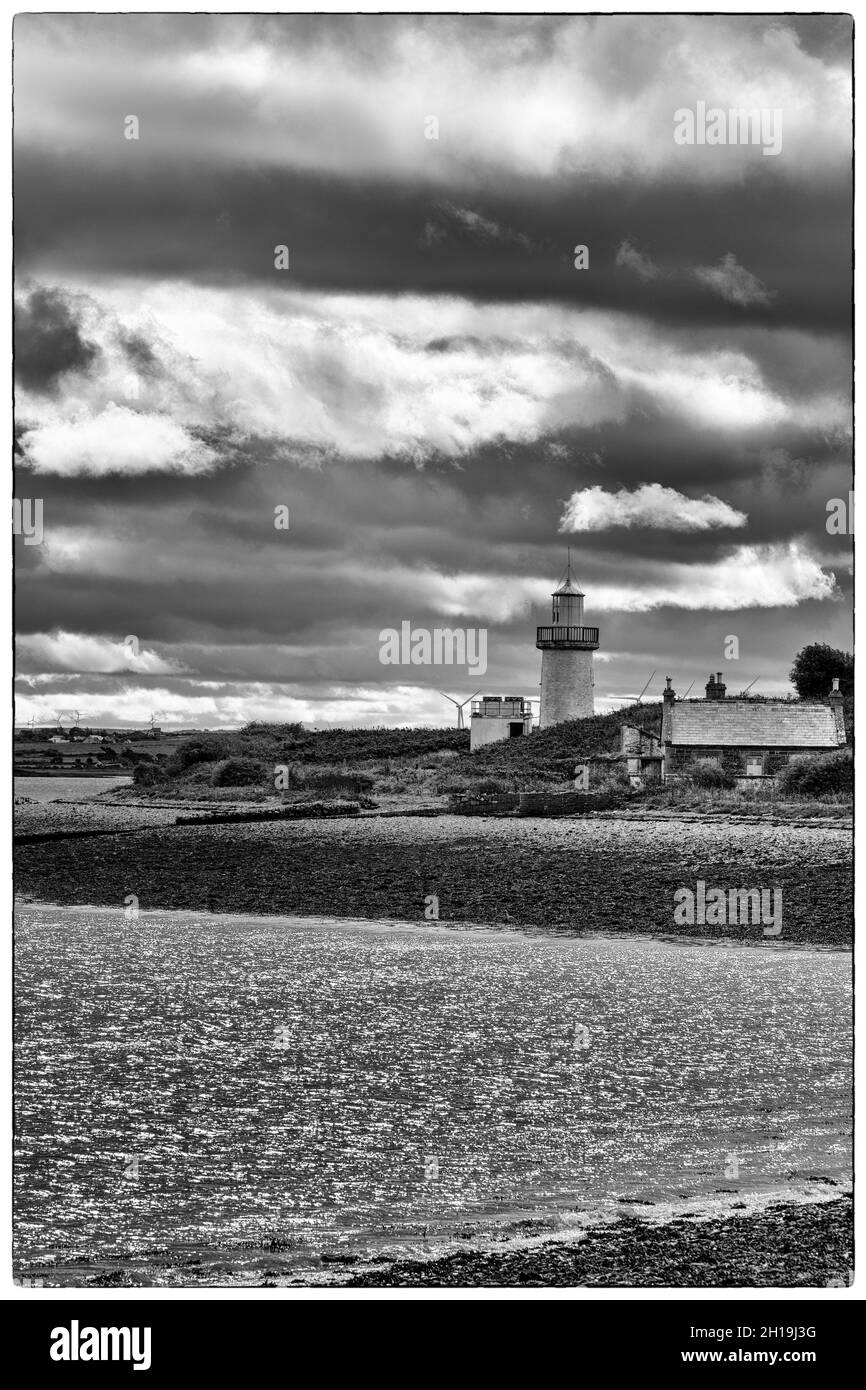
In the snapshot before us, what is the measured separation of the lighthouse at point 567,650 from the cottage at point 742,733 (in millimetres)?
1418

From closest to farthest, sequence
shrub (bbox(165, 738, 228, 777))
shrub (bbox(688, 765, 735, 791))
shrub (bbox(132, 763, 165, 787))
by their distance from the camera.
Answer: shrub (bbox(165, 738, 228, 777)) → shrub (bbox(132, 763, 165, 787)) → shrub (bbox(688, 765, 735, 791))

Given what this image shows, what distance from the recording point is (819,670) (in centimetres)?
→ 2058

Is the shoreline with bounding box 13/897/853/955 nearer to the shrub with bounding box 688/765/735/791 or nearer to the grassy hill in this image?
the grassy hill

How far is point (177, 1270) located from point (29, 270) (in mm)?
10707

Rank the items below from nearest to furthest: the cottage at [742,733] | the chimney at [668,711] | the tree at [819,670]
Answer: the tree at [819,670]
the chimney at [668,711]
the cottage at [742,733]

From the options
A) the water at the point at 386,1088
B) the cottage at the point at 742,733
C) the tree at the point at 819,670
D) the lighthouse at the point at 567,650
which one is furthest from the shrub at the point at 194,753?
the tree at the point at 819,670

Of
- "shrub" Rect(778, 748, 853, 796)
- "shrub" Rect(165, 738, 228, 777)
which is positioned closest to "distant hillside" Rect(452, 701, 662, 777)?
"shrub" Rect(778, 748, 853, 796)

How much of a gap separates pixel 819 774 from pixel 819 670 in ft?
15.4

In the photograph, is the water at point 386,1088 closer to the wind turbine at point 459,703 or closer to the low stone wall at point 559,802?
the wind turbine at point 459,703

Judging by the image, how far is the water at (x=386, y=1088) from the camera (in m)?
11.1

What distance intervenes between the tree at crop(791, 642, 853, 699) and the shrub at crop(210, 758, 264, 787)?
939 cm

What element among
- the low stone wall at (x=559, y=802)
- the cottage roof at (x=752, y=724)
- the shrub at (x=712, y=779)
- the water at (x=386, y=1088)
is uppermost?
the cottage roof at (x=752, y=724)

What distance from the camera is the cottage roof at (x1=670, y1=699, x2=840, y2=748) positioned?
940 inches
